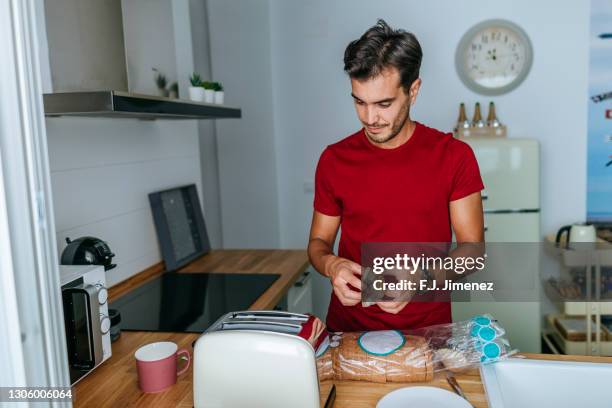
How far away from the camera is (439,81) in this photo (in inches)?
141

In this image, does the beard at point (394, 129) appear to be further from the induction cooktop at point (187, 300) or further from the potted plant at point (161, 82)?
the potted plant at point (161, 82)

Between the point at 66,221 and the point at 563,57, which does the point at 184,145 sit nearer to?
the point at 66,221

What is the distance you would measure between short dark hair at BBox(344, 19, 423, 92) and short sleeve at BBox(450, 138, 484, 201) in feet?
0.95

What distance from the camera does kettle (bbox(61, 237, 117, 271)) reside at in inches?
62.9

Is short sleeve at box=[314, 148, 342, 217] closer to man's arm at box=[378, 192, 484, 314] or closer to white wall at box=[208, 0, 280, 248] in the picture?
man's arm at box=[378, 192, 484, 314]

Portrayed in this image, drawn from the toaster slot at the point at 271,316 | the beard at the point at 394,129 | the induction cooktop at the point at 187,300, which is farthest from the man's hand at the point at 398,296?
the induction cooktop at the point at 187,300

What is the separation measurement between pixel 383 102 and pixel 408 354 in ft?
2.27

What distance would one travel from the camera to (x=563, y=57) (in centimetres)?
345

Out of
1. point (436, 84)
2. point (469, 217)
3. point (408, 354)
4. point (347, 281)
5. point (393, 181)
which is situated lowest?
point (408, 354)

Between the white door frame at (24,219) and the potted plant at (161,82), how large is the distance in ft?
4.50

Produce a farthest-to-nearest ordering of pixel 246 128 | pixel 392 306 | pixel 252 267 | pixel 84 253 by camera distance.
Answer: pixel 246 128 < pixel 252 267 < pixel 84 253 < pixel 392 306

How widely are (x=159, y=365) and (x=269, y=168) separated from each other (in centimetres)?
261

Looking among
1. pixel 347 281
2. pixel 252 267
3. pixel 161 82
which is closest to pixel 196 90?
pixel 161 82

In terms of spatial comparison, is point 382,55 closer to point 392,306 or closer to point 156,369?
point 392,306
